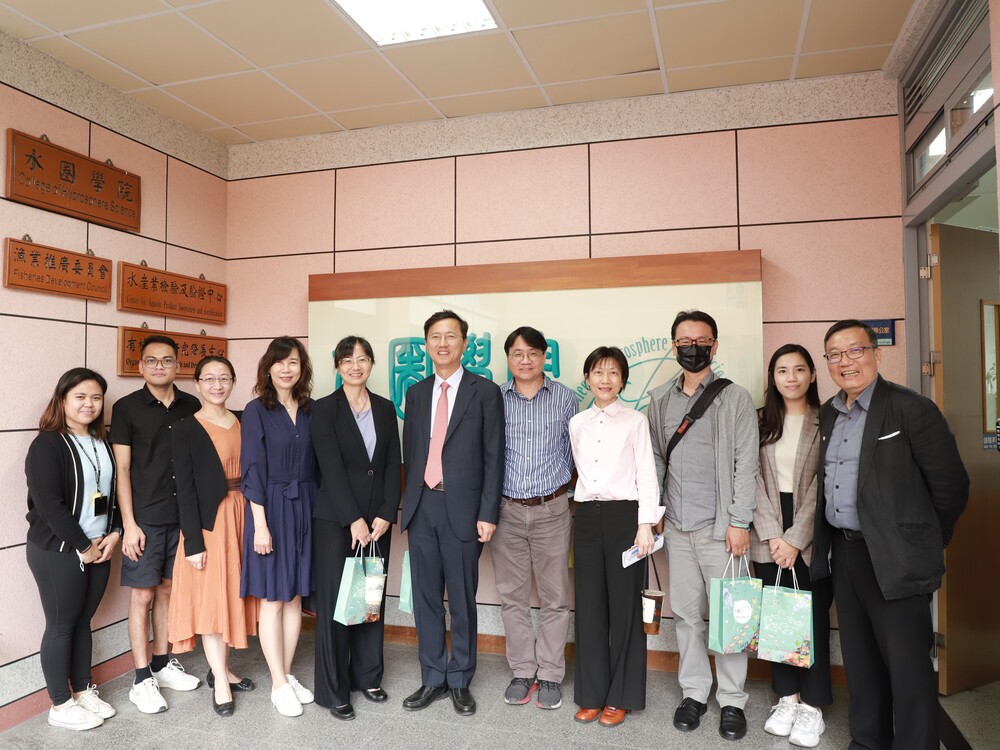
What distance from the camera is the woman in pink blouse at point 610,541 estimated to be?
A: 3115 millimetres

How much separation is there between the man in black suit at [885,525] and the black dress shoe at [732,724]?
463mm

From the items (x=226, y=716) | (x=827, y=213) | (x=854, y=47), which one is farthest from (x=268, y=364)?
(x=854, y=47)

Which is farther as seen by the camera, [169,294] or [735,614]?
[169,294]

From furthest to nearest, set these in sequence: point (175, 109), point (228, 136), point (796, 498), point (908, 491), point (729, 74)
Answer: point (228, 136), point (175, 109), point (729, 74), point (796, 498), point (908, 491)

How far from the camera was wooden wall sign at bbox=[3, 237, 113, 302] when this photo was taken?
3.27m

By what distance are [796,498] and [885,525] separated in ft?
1.56

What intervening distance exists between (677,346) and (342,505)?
1809mm

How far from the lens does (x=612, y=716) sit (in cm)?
312

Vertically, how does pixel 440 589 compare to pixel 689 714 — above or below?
above

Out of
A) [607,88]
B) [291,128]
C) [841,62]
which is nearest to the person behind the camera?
[841,62]

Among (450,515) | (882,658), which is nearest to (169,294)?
(450,515)

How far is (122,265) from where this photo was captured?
3.89 m

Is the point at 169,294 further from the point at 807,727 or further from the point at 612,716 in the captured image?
the point at 807,727

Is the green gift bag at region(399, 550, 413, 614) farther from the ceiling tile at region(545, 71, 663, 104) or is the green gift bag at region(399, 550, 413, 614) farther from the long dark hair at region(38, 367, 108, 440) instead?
the ceiling tile at region(545, 71, 663, 104)
